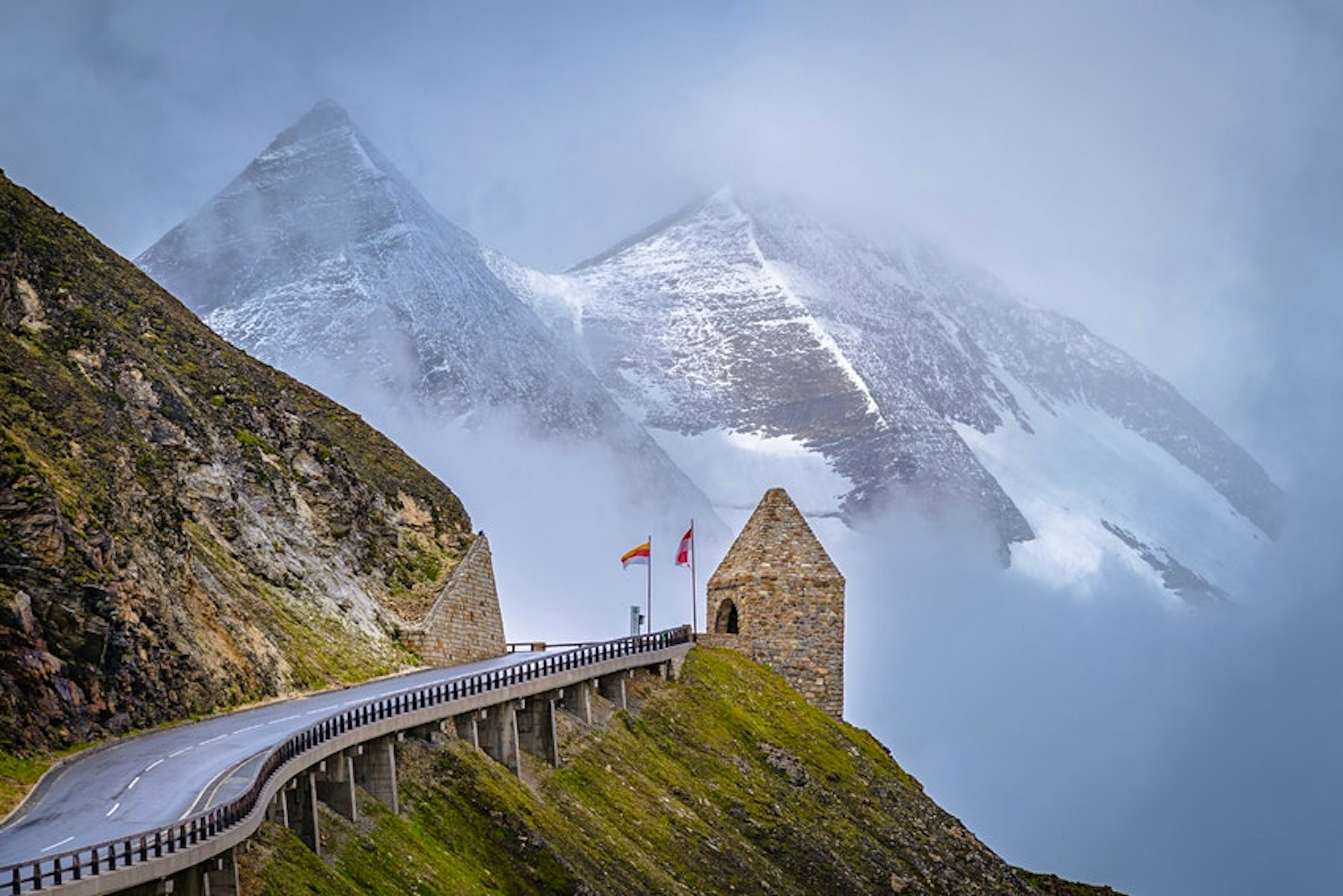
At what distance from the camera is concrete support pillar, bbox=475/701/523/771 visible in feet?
244

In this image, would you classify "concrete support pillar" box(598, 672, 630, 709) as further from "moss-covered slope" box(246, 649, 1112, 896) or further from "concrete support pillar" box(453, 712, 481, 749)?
"concrete support pillar" box(453, 712, 481, 749)

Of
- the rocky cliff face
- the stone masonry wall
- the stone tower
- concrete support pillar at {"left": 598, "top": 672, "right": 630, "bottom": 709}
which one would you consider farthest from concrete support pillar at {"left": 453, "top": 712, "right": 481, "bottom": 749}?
the stone tower

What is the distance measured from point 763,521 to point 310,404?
22.7 meters

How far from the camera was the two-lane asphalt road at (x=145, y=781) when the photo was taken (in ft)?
159

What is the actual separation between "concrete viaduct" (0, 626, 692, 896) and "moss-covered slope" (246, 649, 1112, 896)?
1039 millimetres

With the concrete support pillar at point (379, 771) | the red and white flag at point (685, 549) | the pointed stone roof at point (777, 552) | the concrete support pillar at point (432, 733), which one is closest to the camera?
the concrete support pillar at point (379, 771)

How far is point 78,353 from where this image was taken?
287ft

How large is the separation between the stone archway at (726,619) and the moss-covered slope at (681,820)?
5221 mm

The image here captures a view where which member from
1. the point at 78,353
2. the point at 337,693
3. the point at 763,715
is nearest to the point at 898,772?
the point at 763,715

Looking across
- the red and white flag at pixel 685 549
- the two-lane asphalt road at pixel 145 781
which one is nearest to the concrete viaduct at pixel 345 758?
the two-lane asphalt road at pixel 145 781

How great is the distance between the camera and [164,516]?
7700 centimetres

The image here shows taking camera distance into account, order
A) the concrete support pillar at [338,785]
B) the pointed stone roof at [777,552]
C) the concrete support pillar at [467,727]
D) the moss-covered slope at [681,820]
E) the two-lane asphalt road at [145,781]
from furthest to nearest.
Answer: the pointed stone roof at [777,552] → the concrete support pillar at [467,727] → the moss-covered slope at [681,820] → the concrete support pillar at [338,785] → the two-lane asphalt road at [145,781]

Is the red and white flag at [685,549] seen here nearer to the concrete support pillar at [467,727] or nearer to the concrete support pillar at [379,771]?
the concrete support pillar at [467,727]

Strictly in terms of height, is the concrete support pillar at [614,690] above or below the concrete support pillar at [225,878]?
above
